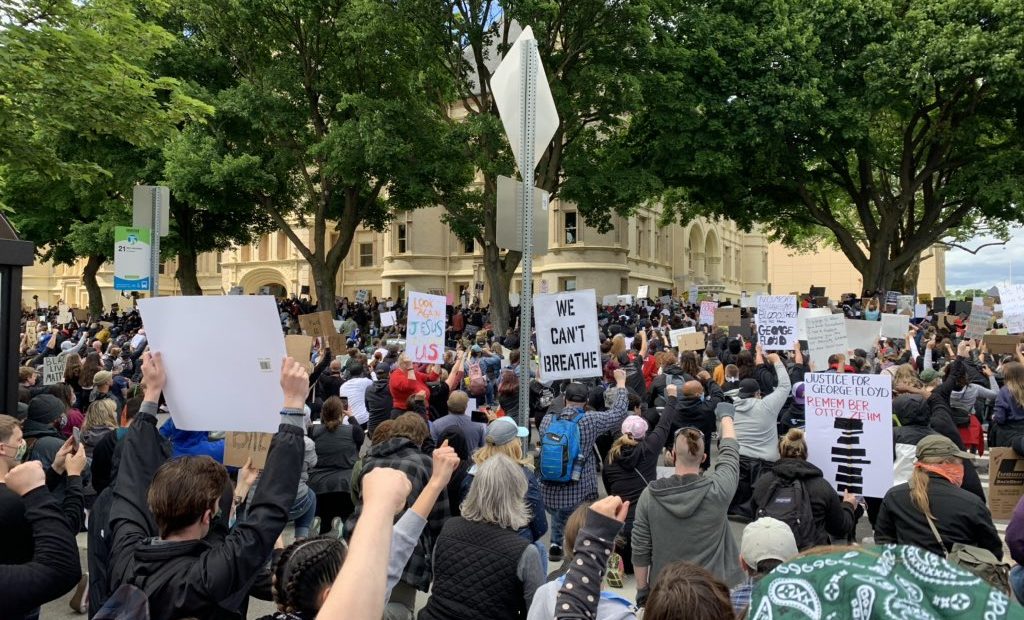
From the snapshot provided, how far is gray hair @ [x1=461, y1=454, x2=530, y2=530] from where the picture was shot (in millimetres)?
3631

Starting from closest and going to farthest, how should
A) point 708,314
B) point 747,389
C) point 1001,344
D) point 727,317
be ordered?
point 747,389 < point 1001,344 < point 708,314 < point 727,317

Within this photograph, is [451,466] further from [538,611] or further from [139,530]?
[139,530]

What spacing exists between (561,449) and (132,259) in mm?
5427

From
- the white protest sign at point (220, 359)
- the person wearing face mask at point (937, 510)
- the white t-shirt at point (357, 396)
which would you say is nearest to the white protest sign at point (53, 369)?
the white t-shirt at point (357, 396)

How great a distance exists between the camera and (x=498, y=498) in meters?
3.63

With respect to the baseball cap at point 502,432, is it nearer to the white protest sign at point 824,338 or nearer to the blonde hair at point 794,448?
the blonde hair at point 794,448

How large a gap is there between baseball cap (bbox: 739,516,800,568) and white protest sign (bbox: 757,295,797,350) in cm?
1115

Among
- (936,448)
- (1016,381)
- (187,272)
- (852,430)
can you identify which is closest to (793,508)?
(936,448)

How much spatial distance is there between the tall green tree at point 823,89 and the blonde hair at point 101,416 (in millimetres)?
20745

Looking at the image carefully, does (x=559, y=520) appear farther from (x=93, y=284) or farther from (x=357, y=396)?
(x=93, y=284)

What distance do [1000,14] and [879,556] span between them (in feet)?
96.5

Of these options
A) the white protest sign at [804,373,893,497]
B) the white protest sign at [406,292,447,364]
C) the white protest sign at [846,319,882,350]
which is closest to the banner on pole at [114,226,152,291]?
the white protest sign at [406,292,447,364]

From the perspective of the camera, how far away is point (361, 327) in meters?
31.4

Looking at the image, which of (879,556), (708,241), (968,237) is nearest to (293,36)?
(879,556)
